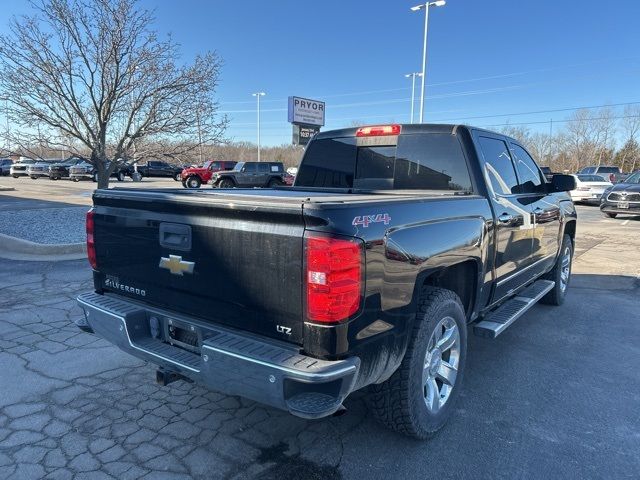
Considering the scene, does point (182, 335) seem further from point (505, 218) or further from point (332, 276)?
point (505, 218)

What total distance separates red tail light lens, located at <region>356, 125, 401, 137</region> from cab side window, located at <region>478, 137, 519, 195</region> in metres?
0.72

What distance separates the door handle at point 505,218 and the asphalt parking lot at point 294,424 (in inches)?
50.8

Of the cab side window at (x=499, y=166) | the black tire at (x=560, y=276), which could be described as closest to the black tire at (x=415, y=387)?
the cab side window at (x=499, y=166)

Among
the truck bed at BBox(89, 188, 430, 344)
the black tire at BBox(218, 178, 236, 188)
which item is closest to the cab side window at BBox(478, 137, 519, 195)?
the truck bed at BBox(89, 188, 430, 344)

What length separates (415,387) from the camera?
8.93 ft

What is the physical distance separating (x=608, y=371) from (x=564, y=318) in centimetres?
156

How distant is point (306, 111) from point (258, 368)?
549 inches

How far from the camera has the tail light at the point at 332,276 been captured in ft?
6.97

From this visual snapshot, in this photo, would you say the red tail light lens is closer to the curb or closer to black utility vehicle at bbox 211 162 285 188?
the curb

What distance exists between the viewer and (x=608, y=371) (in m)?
4.03

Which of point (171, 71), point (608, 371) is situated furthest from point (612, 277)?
point (171, 71)

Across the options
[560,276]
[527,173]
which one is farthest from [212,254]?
[560,276]

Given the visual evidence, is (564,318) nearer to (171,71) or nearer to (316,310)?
(316,310)

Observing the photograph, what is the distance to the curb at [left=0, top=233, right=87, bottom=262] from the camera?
785cm
